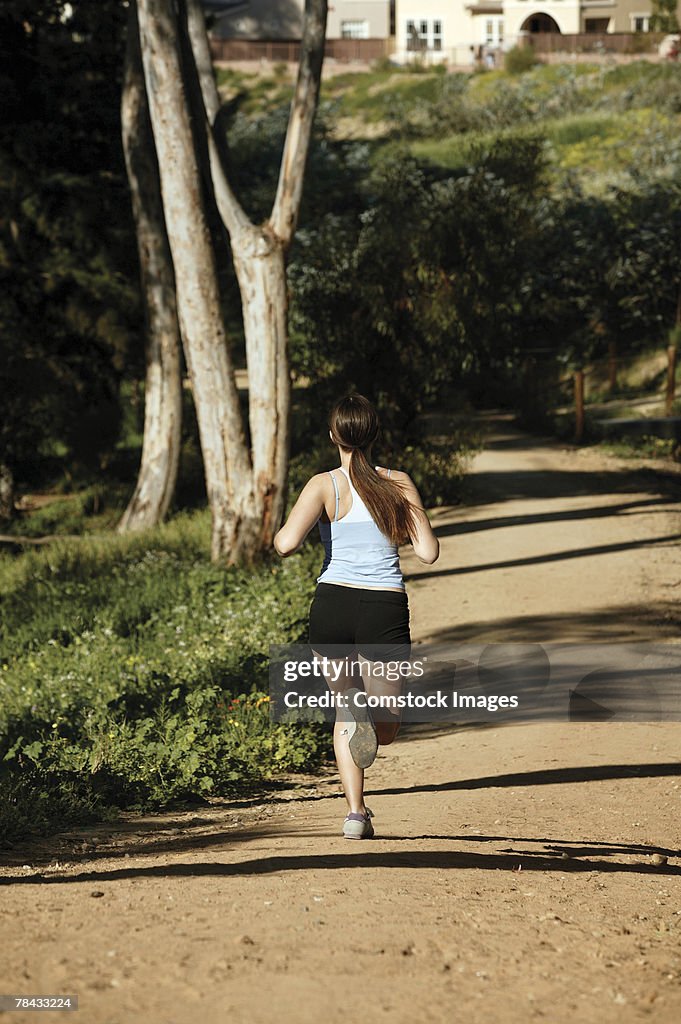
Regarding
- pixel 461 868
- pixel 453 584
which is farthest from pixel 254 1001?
pixel 453 584

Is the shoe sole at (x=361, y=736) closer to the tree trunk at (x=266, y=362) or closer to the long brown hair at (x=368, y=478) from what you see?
the long brown hair at (x=368, y=478)

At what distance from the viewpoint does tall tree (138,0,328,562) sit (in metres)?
13.5

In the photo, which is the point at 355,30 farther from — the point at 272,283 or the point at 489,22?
the point at 272,283

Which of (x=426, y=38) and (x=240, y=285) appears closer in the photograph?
(x=240, y=285)

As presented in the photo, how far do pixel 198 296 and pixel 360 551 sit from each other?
30.5 feet

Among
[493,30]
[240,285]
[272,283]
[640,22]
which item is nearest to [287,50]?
[493,30]

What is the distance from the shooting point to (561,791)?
21.9ft

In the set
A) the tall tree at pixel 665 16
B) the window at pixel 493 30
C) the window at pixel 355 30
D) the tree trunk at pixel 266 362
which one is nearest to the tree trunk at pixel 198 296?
the tree trunk at pixel 266 362

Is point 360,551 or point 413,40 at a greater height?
point 413,40

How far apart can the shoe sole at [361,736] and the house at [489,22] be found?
171 ft

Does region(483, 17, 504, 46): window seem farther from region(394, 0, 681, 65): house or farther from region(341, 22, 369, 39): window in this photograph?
region(341, 22, 369, 39): window

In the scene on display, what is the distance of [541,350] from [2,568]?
19.4m

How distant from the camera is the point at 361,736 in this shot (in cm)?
525

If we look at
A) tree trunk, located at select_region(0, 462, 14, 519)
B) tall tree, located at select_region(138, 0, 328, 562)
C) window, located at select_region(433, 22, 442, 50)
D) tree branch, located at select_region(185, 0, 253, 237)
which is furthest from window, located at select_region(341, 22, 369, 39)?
tall tree, located at select_region(138, 0, 328, 562)
